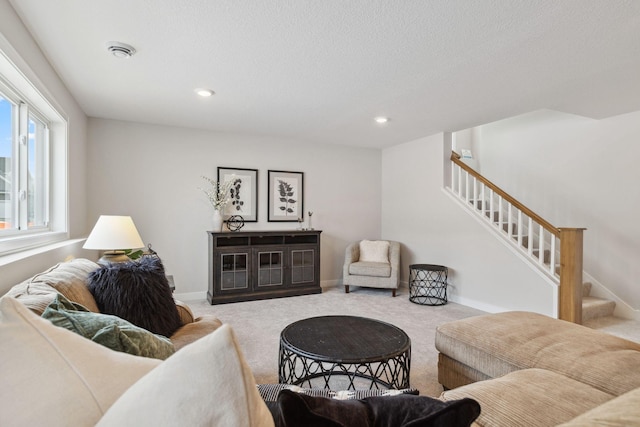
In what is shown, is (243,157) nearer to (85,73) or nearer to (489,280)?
(85,73)

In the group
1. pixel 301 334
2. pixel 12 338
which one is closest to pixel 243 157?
pixel 301 334

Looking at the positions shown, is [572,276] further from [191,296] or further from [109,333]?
[191,296]

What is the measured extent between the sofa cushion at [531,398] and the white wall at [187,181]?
153 inches

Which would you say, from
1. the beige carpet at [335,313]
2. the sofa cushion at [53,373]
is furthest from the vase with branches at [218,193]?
the sofa cushion at [53,373]

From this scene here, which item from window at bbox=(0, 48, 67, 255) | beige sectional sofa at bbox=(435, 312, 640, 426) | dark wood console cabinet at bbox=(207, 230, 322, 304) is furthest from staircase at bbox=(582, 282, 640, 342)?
window at bbox=(0, 48, 67, 255)

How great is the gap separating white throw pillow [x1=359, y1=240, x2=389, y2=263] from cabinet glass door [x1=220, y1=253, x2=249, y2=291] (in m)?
1.80

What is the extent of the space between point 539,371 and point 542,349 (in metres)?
0.21

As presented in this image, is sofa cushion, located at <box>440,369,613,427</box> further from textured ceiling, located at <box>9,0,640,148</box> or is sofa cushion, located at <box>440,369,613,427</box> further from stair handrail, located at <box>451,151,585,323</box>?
stair handrail, located at <box>451,151,585,323</box>

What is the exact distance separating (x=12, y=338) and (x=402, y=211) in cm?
511

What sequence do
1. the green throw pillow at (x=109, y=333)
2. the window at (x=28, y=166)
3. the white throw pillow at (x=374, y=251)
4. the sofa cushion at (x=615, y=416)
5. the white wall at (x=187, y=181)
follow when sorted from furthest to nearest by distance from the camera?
1. the white throw pillow at (x=374, y=251)
2. the white wall at (x=187, y=181)
3. the window at (x=28, y=166)
4. the green throw pillow at (x=109, y=333)
5. the sofa cushion at (x=615, y=416)

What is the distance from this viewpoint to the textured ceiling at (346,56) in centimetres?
187

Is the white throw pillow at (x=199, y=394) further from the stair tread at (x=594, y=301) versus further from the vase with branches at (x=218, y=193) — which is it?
the stair tread at (x=594, y=301)

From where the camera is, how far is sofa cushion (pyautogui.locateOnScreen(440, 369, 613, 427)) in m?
1.13

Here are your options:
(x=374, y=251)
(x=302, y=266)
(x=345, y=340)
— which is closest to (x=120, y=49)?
(x=345, y=340)
